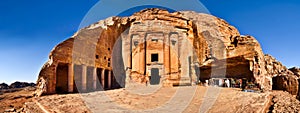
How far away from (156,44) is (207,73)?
876 cm

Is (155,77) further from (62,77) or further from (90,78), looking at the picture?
(62,77)

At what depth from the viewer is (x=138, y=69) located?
29.4m

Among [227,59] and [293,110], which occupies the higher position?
[227,59]

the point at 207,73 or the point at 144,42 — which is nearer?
the point at 144,42

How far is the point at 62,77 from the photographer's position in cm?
2208

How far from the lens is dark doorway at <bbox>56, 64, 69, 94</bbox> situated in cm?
2177

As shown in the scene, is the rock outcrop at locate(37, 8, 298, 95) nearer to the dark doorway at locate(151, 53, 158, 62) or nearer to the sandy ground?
the dark doorway at locate(151, 53, 158, 62)

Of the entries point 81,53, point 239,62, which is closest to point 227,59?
point 239,62

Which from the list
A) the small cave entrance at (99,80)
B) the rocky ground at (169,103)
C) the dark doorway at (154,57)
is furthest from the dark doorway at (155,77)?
the rocky ground at (169,103)

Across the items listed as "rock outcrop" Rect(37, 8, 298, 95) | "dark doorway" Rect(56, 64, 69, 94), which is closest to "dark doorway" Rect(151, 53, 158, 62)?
"rock outcrop" Rect(37, 8, 298, 95)

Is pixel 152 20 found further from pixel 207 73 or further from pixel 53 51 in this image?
pixel 53 51

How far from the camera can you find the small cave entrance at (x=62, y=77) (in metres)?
21.8

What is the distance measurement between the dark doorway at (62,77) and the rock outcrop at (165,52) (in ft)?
3.92

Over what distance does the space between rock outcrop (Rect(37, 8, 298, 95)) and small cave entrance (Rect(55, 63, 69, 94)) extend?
117 centimetres
